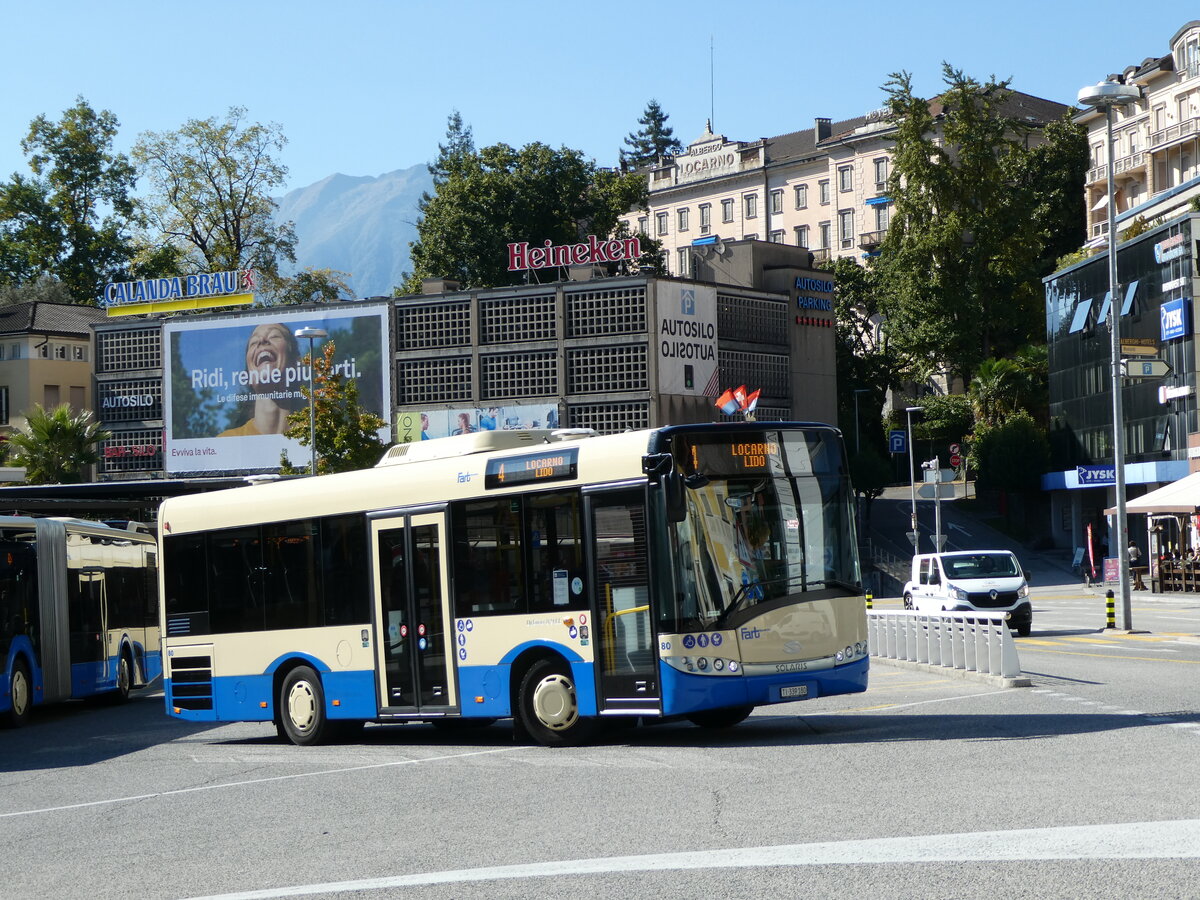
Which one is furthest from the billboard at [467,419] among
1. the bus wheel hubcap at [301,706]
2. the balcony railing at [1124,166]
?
the bus wheel hubcap at [301,706]

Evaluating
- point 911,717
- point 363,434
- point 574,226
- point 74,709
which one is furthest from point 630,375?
point 911,717

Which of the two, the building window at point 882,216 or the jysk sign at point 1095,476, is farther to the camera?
the building window at point 882,216

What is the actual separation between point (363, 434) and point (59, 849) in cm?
4282

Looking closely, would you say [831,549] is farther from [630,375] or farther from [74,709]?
A: [630,375]

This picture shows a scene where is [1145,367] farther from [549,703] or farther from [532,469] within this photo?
[549,703]

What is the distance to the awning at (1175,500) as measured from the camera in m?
47.5

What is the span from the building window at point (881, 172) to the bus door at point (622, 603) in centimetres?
10189

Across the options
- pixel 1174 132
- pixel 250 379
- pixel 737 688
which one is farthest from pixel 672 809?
pixel 1174 132

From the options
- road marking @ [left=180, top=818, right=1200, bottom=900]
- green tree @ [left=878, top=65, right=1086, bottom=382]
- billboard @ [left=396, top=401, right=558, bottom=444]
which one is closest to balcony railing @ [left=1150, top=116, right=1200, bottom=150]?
green tree @ [left=878, top=65, right=1086, bottom=382]

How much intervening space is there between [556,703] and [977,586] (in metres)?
18.1

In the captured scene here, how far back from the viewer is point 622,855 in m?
9.18

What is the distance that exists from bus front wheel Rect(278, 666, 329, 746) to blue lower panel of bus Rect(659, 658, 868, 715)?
5.19m

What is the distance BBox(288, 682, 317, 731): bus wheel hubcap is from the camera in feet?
59.8

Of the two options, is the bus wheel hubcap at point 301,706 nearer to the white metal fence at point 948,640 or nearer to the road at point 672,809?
the road at point 672,809
